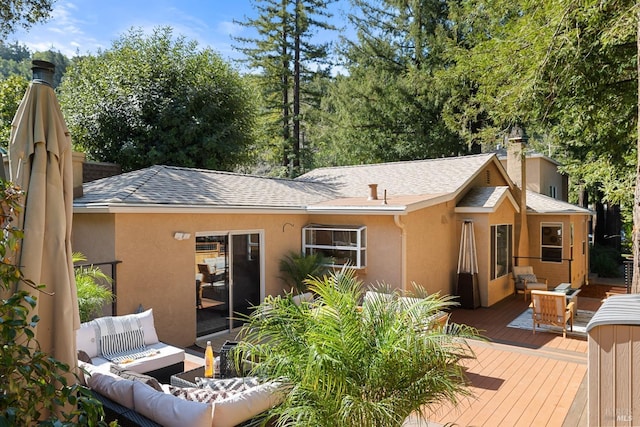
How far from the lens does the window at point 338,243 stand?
11.0 metres

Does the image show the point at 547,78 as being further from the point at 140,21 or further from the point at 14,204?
the point at 140,21

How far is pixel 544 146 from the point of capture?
18.4 m

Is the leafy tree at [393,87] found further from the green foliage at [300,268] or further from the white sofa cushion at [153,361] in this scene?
the white sofa cushion at [153,361]

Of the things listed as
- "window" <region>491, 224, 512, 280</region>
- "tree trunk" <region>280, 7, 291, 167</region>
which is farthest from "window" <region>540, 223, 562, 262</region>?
"tree trunk" <region>280, 7, 291, 167</region>

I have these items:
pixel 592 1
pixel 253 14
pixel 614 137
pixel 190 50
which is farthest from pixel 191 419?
pixel 253 14

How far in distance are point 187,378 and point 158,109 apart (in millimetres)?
17592

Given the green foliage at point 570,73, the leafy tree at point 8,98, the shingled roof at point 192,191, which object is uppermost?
the leafy tree at point 8,98

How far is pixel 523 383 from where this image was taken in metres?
6.77

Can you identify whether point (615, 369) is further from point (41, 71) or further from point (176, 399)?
point (41, 71)

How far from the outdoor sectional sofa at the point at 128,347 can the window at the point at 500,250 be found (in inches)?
402

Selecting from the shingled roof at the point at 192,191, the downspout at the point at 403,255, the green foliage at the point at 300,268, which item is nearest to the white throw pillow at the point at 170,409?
the shingled roof at the point at 192,191

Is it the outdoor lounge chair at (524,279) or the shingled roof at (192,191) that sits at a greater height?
the shingled roof at (192,191)

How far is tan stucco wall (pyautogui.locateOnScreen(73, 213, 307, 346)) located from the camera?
7641 millimetres

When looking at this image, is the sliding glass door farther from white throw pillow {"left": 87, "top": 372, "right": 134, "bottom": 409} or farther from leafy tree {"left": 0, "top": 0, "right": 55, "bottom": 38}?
leafy tree {"left": 0, "top": 0, "right": 55, "bottom": 38}
